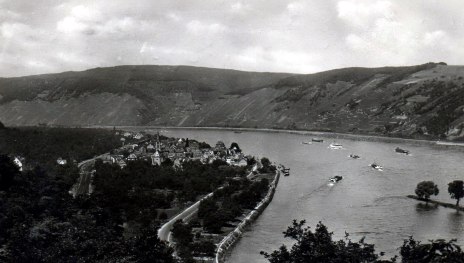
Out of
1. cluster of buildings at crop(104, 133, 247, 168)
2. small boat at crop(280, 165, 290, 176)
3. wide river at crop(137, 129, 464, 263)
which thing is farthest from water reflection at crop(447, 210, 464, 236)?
cluster of buildings at crop(104, 133, 247, 168)

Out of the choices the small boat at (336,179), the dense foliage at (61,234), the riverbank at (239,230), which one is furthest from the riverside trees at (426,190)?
the dense foliage at (61,234)

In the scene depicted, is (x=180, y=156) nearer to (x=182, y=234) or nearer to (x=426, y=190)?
(x=426, y=190)

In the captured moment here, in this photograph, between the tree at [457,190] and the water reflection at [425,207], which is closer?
the water reflection at [425,207]

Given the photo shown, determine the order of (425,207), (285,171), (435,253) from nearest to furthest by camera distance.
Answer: (435,253), (425,207), (285,171)

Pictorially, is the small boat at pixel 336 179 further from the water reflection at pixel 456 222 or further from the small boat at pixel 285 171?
the water reflection at pixel 456 222

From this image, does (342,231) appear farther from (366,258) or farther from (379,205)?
(366,258)

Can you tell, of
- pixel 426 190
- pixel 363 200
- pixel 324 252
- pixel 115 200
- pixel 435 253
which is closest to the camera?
pixel 435 253

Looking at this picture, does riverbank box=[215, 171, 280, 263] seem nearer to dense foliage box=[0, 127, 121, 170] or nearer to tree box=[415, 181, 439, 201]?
tree box=[415, 181, 439, 201]

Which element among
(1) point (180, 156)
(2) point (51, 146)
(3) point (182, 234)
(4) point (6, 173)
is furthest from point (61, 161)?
(3) point (182, 234)

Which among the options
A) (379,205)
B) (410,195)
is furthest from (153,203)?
(410,195)
